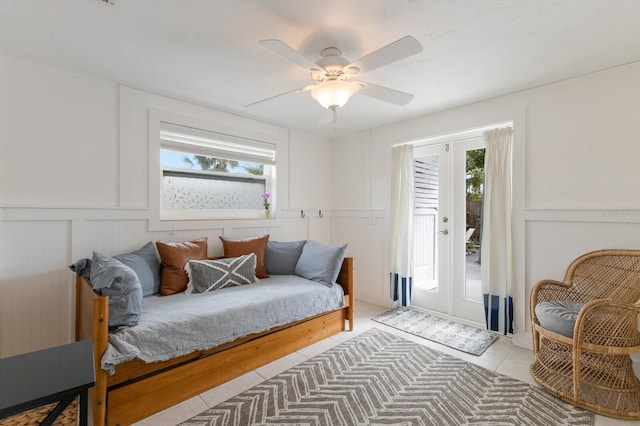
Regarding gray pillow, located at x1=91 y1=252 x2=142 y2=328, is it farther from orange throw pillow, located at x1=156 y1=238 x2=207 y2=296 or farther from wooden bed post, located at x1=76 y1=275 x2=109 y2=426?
orange throw pillow, located at x1=156 y1=238 x2=207 y2=296

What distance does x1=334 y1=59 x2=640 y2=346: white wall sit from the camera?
226cm

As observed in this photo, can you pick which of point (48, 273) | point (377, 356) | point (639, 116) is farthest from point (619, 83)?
point (48, 273)

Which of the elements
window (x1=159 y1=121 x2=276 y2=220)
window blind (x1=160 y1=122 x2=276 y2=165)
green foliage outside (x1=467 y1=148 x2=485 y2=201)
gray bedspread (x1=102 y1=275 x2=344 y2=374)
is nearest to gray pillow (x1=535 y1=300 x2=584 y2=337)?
green foliage outside (x1=467 y1=148 x2=485 y2=201)

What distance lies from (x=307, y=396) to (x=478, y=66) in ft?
8.93

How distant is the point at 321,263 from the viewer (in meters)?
3.05

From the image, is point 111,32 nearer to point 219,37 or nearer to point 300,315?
point 219,37

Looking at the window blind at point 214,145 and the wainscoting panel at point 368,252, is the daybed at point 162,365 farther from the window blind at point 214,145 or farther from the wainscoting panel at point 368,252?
the window blind at point 214,145

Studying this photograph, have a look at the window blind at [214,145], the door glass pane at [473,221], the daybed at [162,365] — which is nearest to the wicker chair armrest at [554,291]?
the door glass pane at [473,221]

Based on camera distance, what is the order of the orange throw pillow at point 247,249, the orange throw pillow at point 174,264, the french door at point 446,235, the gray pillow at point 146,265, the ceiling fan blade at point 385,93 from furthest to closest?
the french door at point 446,235 < the orange throw pillow at point 247,249 < the orange throw pillow at point 174,264 < the gray pillow at point 146,265 < the ceiling fan blade at point 385,93

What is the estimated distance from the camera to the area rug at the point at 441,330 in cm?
274

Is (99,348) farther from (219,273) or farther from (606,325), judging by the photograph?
(606,325)

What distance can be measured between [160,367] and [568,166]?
346 cm

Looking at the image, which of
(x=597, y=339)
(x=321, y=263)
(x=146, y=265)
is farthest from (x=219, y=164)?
(x=597, y=339)

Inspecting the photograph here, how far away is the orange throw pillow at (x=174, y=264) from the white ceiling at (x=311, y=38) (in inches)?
57.4
